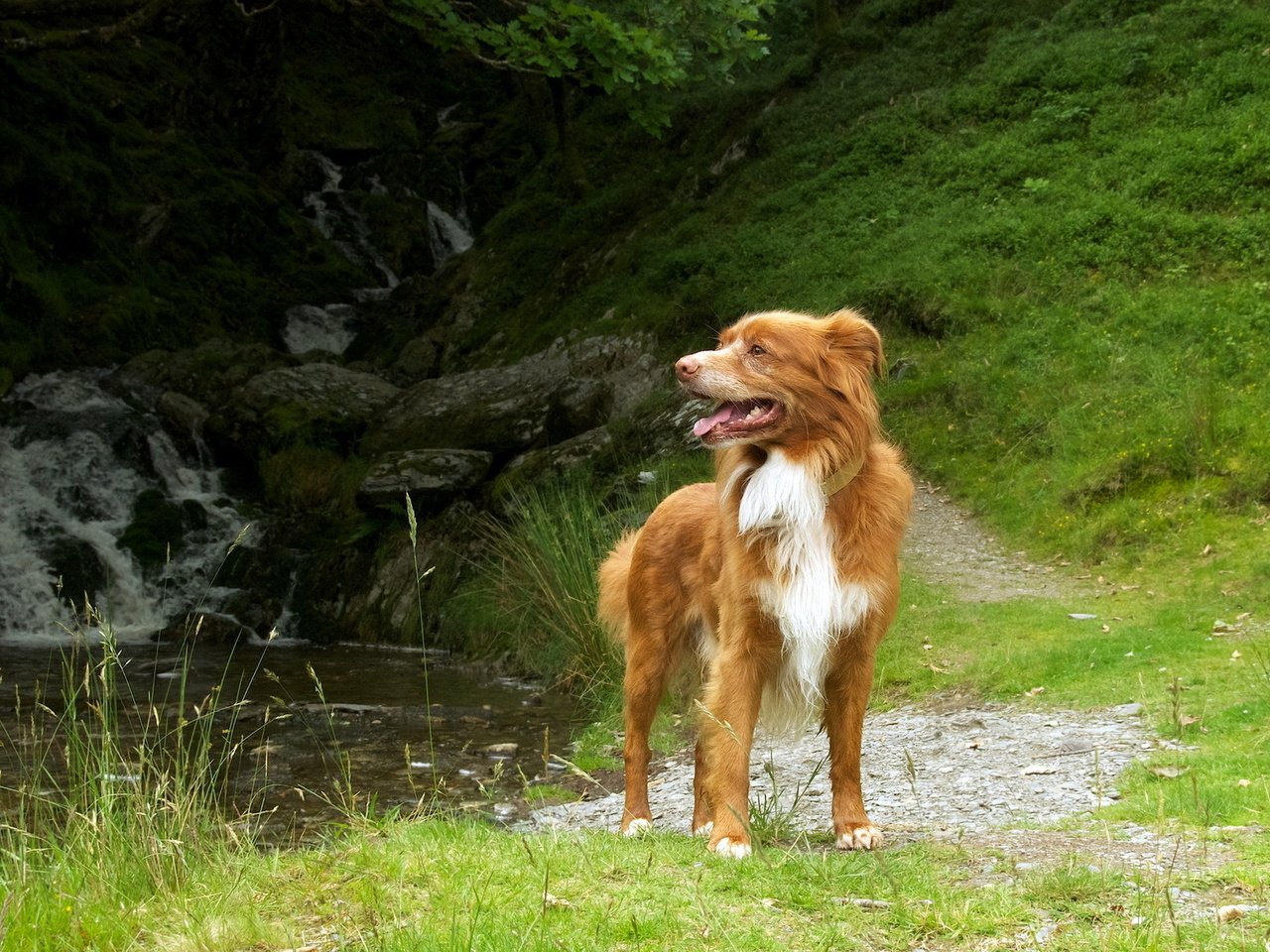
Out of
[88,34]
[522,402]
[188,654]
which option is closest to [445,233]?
[522,402]

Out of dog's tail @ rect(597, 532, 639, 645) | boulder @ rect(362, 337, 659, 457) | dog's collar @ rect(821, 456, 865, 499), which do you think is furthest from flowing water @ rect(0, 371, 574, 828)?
dog's collar @ rect(821, 456, 865, 499)

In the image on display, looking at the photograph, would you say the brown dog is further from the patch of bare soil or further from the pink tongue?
the patch of bare soil

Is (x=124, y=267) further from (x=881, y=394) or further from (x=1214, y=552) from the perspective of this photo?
(x=1214, y=552)

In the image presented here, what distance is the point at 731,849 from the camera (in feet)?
15.1

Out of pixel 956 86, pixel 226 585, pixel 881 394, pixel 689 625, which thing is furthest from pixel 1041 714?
pixel 956 86

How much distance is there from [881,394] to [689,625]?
29.1 feet

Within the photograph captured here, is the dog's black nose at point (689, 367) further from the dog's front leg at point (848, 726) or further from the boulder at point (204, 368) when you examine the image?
the boulder at point (204, 368)

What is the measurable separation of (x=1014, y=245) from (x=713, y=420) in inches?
430

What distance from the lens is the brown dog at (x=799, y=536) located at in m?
4.89

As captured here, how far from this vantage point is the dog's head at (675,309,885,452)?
4984 mm

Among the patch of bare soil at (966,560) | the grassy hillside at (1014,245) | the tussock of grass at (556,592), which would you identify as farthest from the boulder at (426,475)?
the patch of bare soil at (966,560)

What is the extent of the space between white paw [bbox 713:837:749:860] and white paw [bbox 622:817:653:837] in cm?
81

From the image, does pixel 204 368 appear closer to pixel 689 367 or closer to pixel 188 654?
pixel 188 654

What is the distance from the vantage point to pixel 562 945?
3283 mm
